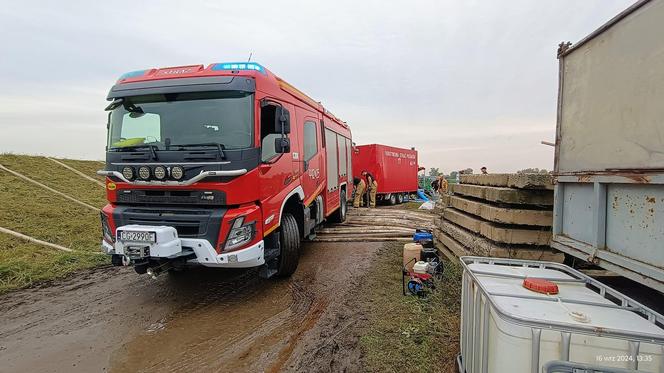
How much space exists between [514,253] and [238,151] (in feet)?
11.4

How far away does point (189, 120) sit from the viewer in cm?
433

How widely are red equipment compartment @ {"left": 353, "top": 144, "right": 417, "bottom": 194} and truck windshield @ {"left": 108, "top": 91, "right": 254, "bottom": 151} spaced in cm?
1049

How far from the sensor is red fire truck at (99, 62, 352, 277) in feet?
13.3

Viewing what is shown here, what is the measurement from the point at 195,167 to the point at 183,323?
1.78 meters

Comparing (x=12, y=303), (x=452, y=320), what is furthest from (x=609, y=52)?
(x=12, y=303)

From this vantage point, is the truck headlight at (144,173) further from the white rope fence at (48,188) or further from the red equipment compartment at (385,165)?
the red equipment compartment at (385,165)

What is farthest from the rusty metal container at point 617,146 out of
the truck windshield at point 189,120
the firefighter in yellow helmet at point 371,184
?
the firefighter in yellow helmet at point 371,184

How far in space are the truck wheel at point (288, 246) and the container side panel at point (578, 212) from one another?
3.45 meters

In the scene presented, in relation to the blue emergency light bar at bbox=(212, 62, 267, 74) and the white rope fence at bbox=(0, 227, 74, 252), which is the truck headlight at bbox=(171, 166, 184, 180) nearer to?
the blue emergency light bar at bbox=(212, 62, 267, 74)

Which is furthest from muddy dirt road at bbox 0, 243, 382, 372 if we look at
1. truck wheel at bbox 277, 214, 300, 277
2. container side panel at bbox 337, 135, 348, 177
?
container side panel at bbox 337, 135, 348, 177

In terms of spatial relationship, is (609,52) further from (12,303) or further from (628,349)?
(12,303)

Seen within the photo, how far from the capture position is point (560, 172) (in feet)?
10.3

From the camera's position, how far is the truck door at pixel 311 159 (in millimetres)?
6129

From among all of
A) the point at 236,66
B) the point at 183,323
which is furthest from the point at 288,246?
the point at 236,66
